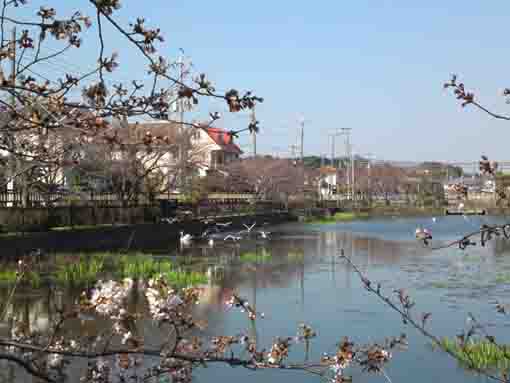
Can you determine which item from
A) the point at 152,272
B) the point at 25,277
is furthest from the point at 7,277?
the point at 152,272

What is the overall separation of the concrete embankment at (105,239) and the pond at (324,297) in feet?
4.14

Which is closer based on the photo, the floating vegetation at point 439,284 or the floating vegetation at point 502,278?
the floating vegetation at point 439,284

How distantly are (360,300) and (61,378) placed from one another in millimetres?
8290

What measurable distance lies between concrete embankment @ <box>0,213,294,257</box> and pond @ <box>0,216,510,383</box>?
1.26m

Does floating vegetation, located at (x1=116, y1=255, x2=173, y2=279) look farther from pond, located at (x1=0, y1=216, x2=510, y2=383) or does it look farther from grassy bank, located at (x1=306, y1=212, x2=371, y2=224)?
grassy bank, located at (x1=306, y1=212, x2=371, y2=224)

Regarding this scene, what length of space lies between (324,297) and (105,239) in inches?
378

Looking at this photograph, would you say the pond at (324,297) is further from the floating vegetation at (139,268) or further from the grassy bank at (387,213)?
the grassy bank at (387,213)

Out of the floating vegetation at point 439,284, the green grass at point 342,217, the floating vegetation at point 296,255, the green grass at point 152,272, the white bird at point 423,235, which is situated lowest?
the floating vegetation at point 439,284

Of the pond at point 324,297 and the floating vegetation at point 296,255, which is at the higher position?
the floating vegetation at point 296,255

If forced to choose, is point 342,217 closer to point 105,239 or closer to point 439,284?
point 105,239

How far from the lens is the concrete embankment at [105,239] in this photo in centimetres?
1511

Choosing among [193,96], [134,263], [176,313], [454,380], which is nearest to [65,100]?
→ [193,96]

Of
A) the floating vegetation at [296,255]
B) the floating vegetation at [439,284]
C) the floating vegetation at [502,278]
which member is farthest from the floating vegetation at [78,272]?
the floating vegetation at [502,278]

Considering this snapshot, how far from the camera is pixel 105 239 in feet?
62.3
